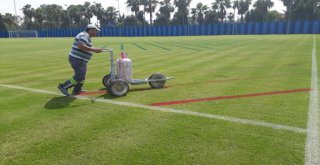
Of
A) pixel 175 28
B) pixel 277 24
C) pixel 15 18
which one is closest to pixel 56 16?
pixel 15 18

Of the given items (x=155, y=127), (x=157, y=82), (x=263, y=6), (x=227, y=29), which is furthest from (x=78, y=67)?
(x=263, y=6)

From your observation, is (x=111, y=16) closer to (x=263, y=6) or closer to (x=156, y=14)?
(x=156, y=14)

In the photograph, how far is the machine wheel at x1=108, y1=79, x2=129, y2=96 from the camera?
24.9ft

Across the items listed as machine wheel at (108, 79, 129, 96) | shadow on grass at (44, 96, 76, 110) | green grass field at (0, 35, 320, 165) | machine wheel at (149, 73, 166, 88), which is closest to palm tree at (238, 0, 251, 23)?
green grass field at (0, 35, 320, 165)

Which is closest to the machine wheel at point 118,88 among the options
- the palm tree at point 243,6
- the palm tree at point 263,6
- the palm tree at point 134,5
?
the palm tree at point 263,6

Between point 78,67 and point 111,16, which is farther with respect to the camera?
point 111,16

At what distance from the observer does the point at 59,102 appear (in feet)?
23.8

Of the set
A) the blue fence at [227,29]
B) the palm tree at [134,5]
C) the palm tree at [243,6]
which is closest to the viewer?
the blue fence at [227,29]

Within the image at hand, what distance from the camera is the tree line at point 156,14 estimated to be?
85562 mm

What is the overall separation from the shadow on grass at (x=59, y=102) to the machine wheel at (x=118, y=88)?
3.26 ft

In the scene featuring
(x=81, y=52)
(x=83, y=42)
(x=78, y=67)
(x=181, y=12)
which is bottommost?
(x=78, y=67)

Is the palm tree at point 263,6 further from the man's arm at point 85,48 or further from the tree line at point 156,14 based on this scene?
the man's arm at point 85,48

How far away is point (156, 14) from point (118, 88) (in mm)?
100144

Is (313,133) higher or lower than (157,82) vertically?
lower
